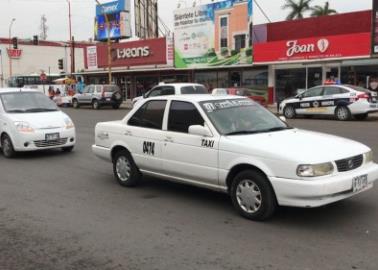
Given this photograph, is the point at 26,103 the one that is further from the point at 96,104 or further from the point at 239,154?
the point at 96,104

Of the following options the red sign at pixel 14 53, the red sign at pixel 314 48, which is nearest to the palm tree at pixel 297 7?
the red sign at pixel 314 48

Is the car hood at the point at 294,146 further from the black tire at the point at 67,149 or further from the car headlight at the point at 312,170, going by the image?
the black tire at the point at 67,149

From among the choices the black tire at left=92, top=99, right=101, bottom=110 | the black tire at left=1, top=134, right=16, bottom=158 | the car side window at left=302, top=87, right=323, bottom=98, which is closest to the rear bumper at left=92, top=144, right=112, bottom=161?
the black tire at left=1, top=134, right=16, bottom=158

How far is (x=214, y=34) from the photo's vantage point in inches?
1255

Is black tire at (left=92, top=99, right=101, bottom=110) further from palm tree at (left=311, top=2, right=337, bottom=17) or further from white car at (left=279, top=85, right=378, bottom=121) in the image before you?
palm tree at (left=311, top=2, right=337, bottom=17)

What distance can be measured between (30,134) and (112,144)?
358 centimetres

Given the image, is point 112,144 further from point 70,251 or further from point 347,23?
point 347,23

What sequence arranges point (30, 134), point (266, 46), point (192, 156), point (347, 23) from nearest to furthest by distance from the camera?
point (192, 156) → point (30, 134) → point (347, 23) → point (266, 46)

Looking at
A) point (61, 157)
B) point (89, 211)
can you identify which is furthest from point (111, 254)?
point (61, 157)

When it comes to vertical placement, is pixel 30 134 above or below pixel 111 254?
above

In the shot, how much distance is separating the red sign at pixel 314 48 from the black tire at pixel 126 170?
19729mm

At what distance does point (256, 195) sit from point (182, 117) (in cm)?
175

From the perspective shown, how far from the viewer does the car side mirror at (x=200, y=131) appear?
6289 millimetres

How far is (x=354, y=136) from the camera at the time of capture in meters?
13.7
